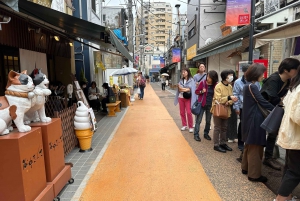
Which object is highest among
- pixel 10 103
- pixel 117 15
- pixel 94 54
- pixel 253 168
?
pixel 117 15

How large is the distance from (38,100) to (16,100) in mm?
311

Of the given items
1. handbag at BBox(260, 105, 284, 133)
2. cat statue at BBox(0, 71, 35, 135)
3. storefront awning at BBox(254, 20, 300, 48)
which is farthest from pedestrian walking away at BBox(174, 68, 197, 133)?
cat statue at BBox(0, 71, 35, 135)

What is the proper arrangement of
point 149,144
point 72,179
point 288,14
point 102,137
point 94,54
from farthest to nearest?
point 94,54 → point 288,14 → point 102,137 → point 149,144 → point 72,179

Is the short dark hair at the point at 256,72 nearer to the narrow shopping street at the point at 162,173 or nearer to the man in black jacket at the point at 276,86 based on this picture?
the man in black jacket at the point at 276,86

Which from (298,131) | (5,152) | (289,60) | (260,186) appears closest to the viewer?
(5,152)

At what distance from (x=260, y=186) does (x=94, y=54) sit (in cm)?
1043

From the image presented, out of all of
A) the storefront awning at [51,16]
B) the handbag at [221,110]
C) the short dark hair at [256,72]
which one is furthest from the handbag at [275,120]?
the storefront awning at [51,16]

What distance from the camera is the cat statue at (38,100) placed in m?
2.68

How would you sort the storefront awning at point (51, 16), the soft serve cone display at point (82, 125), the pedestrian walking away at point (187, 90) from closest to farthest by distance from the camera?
1. the storefront awning at point (51, 16)
2. the soft serve cone display at point (82, 125)
3. the pedestrian walking away at point (187, 90)

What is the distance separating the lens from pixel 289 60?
284 cm

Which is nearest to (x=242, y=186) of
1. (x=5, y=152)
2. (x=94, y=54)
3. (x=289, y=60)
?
(x=289, y=60)

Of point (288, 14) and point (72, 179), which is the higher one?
point (288, 14)

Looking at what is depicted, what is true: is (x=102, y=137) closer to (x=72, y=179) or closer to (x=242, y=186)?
→ (x=72, y=179)

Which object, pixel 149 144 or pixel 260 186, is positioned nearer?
pixel 260 186
